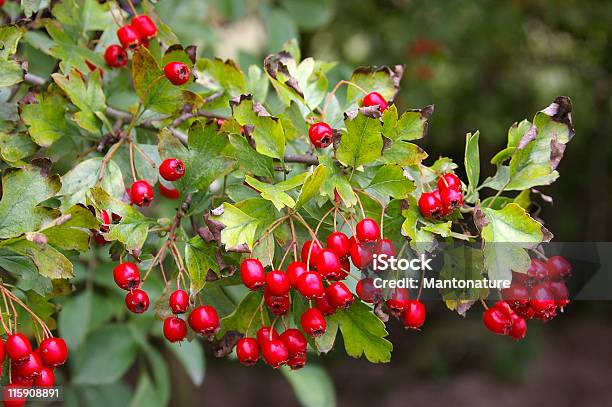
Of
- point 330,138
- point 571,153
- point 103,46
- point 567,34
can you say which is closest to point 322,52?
point 567,34

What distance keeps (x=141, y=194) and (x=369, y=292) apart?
41 centimetres

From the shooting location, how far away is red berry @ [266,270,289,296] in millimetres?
1045

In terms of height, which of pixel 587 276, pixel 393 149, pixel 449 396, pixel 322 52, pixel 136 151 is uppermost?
pixel 393 149

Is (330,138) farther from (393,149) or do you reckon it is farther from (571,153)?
(571,153)

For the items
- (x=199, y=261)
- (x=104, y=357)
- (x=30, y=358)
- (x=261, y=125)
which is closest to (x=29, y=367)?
(x=30, y=358)

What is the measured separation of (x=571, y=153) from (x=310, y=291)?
196 inches

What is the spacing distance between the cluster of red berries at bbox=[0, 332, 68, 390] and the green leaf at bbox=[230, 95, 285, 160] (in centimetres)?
44

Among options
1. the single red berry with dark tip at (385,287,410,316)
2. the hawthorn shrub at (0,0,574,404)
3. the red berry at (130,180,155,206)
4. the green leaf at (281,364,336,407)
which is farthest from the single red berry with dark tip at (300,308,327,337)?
the green leaf at (281,364,336,407)

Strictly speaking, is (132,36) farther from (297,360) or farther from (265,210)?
(297,360)

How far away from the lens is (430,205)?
109 centimetres

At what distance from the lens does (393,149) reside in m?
1.13

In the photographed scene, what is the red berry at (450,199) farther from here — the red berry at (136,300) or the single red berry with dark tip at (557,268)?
the red berry at (136,300)

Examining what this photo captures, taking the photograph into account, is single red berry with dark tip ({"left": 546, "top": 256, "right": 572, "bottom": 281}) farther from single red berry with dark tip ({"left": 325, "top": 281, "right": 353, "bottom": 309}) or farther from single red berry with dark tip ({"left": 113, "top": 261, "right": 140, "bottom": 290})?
single red berry with dark tip ({"left": 113, "top": 261, "right": 140, "bottom": 290})

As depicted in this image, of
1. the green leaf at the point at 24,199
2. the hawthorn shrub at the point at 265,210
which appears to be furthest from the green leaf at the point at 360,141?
the green leaf at the point at 24,199
